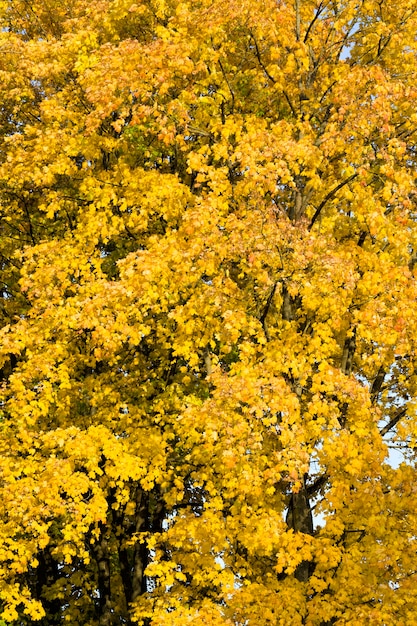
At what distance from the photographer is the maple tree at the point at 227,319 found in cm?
1079

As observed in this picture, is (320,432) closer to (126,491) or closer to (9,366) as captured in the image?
(126,491)

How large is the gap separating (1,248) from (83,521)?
377 inches

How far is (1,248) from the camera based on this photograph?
18109 mm

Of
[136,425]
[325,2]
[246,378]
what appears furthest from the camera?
[325,2]

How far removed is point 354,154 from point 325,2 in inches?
189

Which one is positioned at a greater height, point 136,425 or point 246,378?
point 136,425

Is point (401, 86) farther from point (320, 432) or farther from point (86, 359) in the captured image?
point (86, 359)

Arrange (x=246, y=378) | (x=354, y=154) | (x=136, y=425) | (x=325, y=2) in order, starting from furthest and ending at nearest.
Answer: (x=325, y=2) < (x=136, y=425) < (x=354, y=154) < (x=246, y=378)

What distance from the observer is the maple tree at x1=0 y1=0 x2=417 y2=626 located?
10.8 m

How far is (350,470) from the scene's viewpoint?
418 inches

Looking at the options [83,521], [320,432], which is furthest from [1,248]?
[320,432]

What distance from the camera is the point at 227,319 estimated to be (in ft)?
36.7

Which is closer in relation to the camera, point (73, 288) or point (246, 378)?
point (246, 378)

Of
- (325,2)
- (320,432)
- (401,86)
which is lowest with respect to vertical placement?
(320,432)
